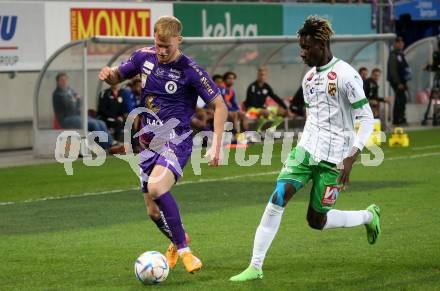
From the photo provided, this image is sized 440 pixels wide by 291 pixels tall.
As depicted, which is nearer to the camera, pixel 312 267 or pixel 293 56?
pixel 312 267

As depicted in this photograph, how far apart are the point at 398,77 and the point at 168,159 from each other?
71.9 feet

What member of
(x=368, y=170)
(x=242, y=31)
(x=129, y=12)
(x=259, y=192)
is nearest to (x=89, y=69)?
(x=129, y=12)

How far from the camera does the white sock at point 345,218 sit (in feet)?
30.9

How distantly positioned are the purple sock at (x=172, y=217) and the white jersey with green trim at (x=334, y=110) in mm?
1175

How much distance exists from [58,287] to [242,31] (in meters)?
20.0

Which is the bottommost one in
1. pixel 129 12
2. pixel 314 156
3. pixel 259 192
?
pixel 259 192

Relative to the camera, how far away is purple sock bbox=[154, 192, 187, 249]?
9250 mm

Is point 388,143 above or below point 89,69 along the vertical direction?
below

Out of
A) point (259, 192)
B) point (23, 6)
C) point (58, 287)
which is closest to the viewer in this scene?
point (58, 287)

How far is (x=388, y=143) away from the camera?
24.6 meters

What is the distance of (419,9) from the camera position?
118 feet

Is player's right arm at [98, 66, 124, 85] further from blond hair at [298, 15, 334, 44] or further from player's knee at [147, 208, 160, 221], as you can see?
blond hair at [298, 15, 334, 44]

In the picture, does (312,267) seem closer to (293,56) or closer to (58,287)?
(58,287)

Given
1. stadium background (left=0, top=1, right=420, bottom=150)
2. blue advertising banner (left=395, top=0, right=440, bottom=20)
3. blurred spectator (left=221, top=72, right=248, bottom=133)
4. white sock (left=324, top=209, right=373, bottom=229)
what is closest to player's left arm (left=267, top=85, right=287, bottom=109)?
blurred spectator (left=221, top=72, right=248, bottom=133)
